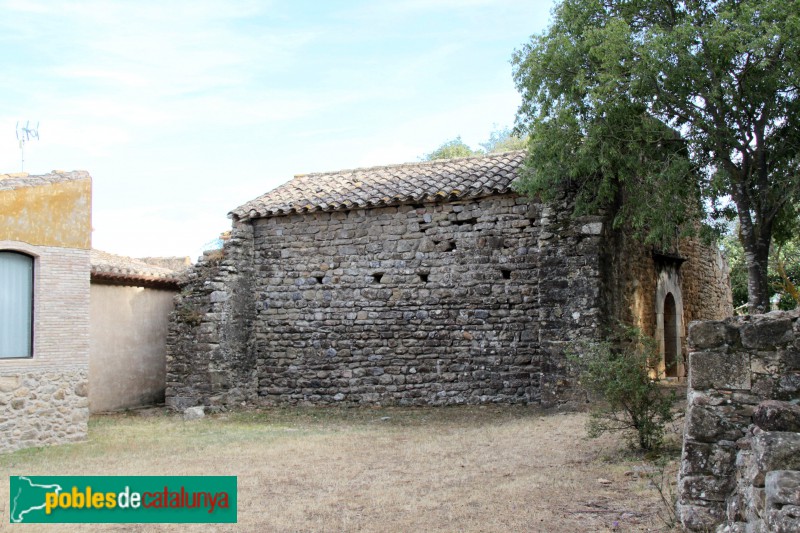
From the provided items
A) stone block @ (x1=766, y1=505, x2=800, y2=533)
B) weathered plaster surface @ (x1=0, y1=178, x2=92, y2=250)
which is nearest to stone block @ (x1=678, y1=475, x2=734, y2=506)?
stone block @ (x1=766, y1=505, x2=800, y2=533)

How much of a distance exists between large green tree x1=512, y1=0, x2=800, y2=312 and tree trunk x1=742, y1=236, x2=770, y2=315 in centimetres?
1

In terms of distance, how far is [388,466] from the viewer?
26.5 ft

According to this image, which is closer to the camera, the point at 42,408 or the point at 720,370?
the point at 720,370

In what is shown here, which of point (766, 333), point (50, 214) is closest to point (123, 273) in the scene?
point (50, 214)

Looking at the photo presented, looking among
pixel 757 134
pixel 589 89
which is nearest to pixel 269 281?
pixel 589 89

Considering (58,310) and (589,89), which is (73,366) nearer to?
(58,310)

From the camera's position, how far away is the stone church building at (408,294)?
452 inches

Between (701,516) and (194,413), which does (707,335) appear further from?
(194,413)

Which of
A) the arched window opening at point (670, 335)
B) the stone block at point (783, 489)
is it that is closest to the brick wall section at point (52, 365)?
the stone block at point (783, 489)

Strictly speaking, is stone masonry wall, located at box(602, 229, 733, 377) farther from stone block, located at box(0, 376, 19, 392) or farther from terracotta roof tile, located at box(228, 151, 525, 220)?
stone block, located at box(0, 376, 19, 392)

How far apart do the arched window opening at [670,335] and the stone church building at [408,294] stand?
30mm

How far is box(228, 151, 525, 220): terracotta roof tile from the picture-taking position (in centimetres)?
1252

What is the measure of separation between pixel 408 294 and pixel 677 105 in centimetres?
548

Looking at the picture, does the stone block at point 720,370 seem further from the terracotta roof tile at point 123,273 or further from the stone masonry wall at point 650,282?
the terracotta roof tile at point 123,273
